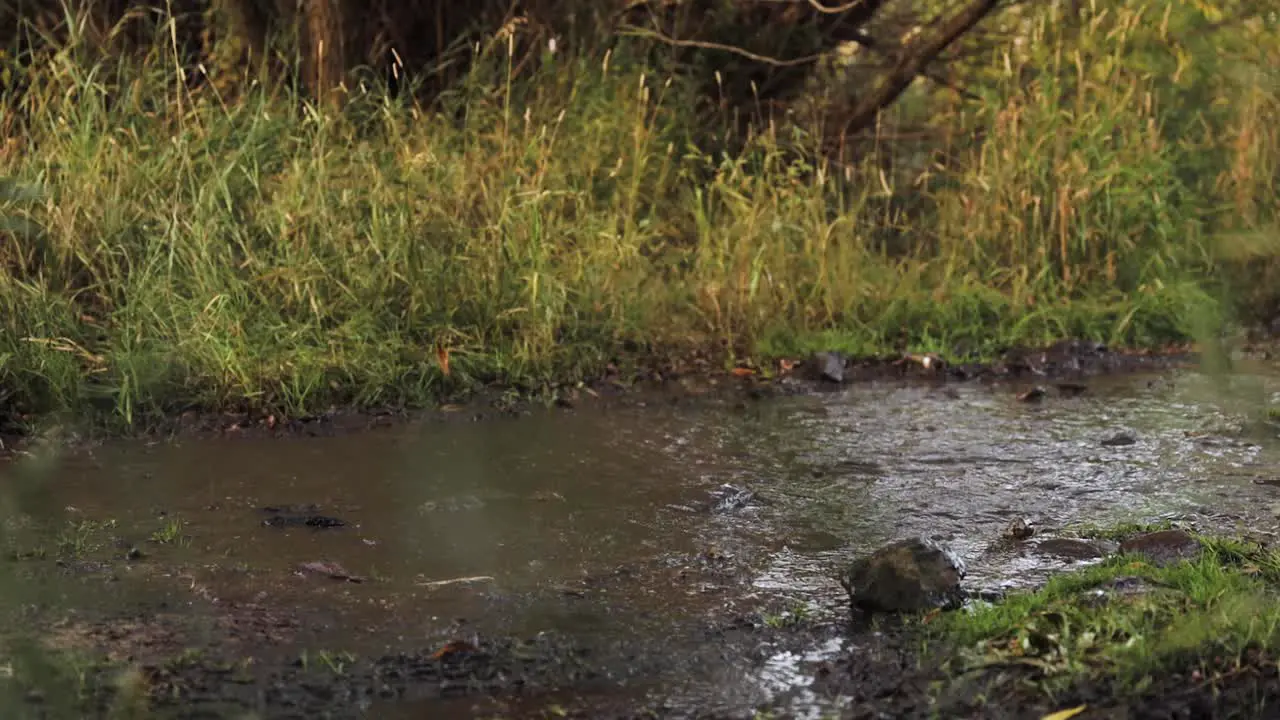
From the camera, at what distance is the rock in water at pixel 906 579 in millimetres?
3430

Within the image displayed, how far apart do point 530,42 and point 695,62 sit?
1063mm

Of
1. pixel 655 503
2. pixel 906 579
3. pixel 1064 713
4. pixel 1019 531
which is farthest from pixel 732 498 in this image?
pixel 1064 713

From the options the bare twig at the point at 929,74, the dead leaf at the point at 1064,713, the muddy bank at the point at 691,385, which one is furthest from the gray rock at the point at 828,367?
the dead leaf at the point at 1064,713

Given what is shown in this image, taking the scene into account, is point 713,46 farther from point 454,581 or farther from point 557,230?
point 454,581

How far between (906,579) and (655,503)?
124cm

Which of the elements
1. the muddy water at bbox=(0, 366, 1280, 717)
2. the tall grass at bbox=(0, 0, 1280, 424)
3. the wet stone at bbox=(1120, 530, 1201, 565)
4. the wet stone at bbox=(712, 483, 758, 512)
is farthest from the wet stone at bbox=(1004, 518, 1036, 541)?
the tall grass at bbox=(0, 0, 1280, 424)

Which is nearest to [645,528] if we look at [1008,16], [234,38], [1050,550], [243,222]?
[1050,550]

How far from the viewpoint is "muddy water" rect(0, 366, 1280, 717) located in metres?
3.50

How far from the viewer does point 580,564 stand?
390cm

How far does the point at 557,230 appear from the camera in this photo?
21.9 feet

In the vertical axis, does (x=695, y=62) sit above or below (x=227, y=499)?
above

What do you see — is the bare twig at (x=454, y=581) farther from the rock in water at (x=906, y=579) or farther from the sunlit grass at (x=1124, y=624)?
the sunlit grass at (x=1124, y=624)

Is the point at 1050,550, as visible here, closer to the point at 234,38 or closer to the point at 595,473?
the point at 595,473

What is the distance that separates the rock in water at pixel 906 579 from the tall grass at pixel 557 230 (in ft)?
6.24
